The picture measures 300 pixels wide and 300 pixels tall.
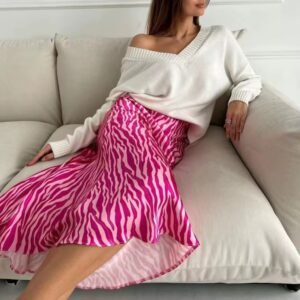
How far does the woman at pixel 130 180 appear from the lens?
2.83 feet

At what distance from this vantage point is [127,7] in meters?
1.88

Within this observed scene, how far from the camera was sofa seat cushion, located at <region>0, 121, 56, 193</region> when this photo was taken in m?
1.36

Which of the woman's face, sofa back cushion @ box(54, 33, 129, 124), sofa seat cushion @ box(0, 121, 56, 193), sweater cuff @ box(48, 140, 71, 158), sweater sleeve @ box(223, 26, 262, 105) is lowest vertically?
sofa seat cushion @ box(0, 121, 56, 193)

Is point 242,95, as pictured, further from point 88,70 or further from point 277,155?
point 88,70

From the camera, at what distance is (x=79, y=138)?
54.2 inches

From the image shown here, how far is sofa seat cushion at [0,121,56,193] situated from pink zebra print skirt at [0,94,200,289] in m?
0.22

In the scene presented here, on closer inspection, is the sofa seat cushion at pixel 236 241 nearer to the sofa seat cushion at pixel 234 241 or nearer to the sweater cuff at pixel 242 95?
the sofa seat cushion at pixel 234 241

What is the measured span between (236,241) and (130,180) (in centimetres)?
33

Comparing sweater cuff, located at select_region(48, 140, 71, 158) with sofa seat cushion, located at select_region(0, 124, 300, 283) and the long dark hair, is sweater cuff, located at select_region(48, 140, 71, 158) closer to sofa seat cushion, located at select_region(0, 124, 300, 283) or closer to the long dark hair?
sofa seat cushion, located at select_region(0, 124, 300, 283)

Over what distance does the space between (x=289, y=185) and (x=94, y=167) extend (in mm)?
605

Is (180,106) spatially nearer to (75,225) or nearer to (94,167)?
(94,167)

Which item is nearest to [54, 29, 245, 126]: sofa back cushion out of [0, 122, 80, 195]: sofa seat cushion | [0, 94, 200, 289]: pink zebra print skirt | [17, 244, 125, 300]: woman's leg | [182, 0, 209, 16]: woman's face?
[0, 122, 80, 195]: sofa seat cushion

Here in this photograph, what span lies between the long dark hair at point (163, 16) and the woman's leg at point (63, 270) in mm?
1050

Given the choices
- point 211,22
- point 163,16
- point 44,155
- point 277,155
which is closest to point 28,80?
point 44,155
